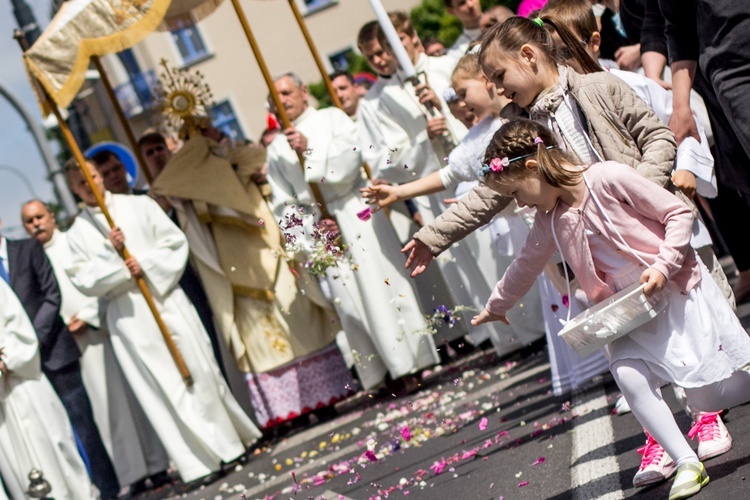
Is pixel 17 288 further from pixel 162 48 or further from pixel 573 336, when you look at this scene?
pixel 162 48

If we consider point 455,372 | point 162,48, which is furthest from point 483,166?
point 162,48

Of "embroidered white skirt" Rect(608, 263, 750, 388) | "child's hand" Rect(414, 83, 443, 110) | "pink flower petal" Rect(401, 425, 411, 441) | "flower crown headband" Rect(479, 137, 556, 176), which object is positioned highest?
"child's hand" Rect(414, 83, 443, 110)

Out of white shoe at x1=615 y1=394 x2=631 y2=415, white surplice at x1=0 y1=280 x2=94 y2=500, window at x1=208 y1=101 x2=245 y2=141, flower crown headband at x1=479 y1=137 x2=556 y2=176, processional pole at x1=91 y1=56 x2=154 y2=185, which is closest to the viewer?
flower crown headband at x1=479 y1=137 x2=556 y2=176

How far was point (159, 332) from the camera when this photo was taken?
10445 millimetres

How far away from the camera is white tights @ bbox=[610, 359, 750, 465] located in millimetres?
4613

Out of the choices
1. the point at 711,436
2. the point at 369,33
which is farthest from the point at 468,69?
the point at 369,33

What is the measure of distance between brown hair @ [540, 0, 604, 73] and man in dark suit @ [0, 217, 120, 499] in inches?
220

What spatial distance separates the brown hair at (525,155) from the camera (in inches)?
185

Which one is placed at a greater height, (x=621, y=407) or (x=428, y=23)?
(x=428, y=23)

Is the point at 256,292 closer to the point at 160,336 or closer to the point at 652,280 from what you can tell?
the point at 160,336

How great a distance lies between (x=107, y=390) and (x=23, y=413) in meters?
0.82

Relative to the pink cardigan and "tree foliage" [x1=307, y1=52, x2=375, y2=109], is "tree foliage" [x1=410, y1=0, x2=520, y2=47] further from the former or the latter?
the pink cardigan

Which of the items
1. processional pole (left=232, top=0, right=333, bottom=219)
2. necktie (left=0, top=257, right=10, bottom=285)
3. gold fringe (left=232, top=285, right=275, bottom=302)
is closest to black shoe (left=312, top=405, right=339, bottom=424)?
gold fringe (left=232, top=285, right=275, bottom=302)

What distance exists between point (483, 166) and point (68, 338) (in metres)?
6.69
